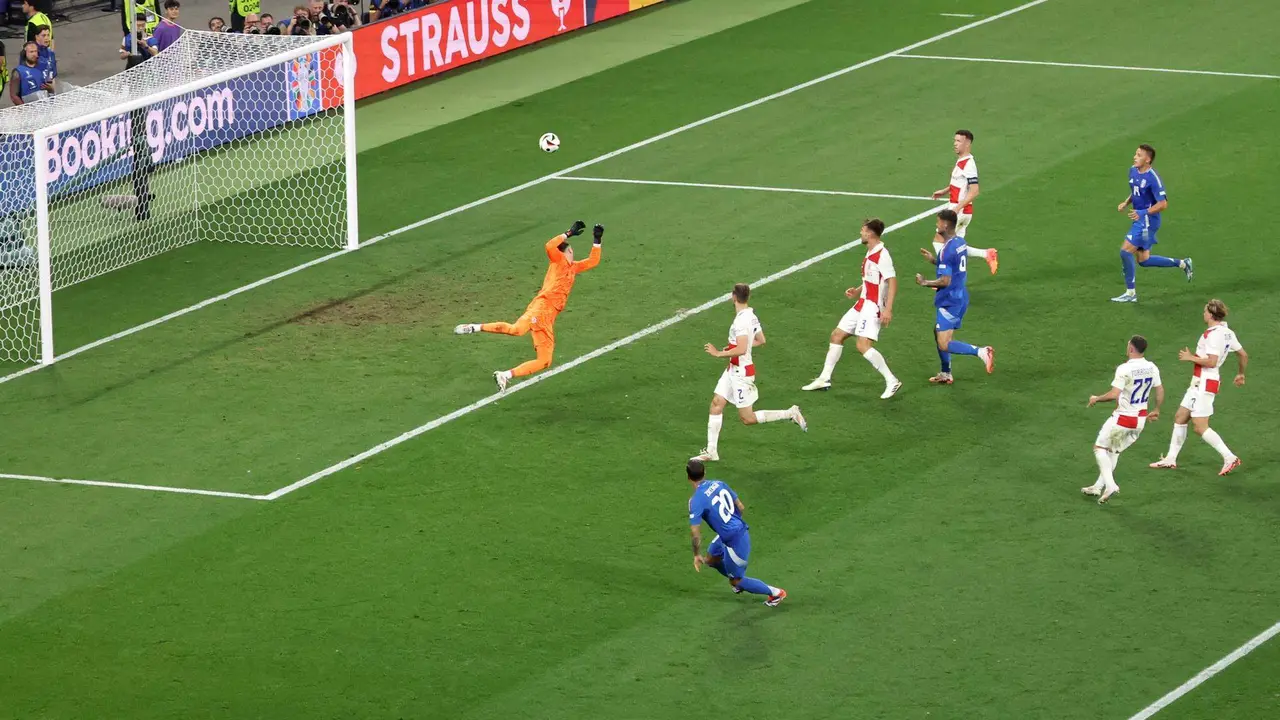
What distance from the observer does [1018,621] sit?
16.0 meters

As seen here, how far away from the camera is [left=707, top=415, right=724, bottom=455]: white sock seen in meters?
19.0

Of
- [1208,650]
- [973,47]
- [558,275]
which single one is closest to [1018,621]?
[1208,650]

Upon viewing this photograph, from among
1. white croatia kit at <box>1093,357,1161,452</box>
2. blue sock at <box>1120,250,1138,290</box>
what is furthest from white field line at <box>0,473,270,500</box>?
blue sock at <box>1120,250,1138,290</box>

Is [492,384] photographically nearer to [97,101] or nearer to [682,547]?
[682,547]

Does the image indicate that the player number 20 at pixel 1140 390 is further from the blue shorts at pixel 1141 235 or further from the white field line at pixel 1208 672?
the blue shorts at pixel 1141 235

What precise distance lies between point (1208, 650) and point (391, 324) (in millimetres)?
10880

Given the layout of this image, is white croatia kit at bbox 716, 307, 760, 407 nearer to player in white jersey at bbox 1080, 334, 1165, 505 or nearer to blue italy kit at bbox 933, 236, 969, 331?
blue italy kit at bbox 933, 236, 969, 331

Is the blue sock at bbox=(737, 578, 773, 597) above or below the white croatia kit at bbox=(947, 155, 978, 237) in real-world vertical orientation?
below

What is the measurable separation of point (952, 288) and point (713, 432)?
3.17m

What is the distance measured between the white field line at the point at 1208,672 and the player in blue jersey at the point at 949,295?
17.9 ft

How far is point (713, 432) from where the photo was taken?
1908cm

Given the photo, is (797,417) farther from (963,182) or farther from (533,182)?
(533,182)

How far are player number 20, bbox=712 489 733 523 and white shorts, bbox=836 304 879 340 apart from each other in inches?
200

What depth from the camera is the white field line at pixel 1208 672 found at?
577 inches
